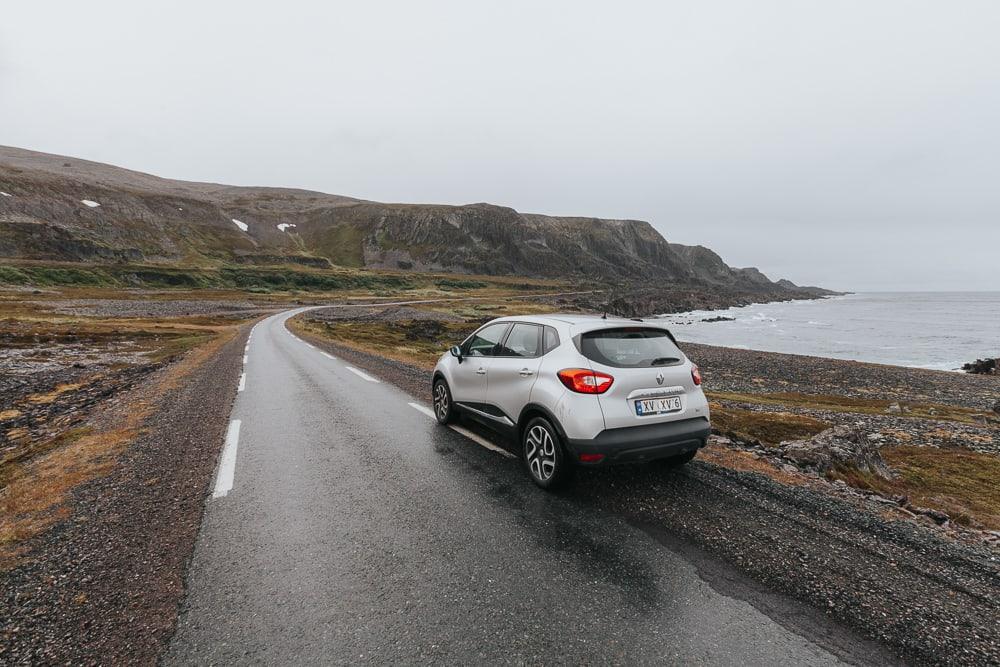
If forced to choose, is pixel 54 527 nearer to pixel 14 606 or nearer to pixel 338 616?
pixel 14 606

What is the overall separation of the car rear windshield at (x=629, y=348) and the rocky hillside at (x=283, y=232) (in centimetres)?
11281

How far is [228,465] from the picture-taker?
20.5 feet

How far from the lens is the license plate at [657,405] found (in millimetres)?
5062

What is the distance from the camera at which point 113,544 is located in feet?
14.0

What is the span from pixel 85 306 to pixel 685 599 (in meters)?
62.9

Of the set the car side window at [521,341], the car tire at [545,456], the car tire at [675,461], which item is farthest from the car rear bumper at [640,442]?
the car side window at [521,341]

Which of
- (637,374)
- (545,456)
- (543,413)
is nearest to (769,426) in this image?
(637,374)

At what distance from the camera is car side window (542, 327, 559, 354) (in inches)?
220

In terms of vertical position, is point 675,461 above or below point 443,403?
below

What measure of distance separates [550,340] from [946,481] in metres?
9.30

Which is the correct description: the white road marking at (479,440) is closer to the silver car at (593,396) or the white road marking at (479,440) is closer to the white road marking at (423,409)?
the silver car at (593,396)

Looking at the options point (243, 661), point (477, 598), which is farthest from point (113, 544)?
point (477, 598)

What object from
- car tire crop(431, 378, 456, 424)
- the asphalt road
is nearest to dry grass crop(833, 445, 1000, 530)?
the asphalt road

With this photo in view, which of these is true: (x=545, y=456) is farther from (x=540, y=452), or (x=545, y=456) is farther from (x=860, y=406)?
(x=860, y=406)
